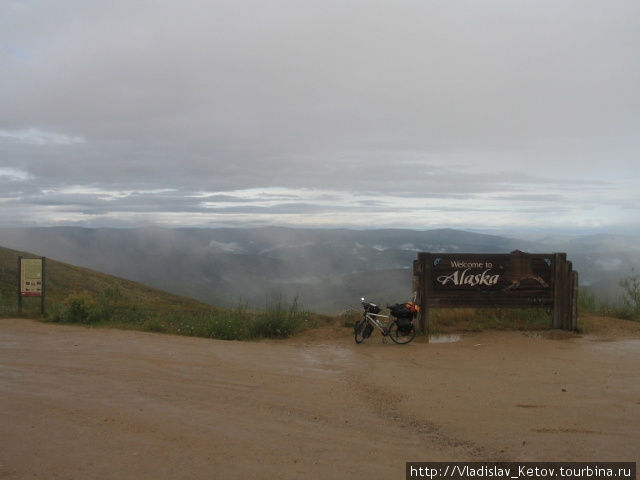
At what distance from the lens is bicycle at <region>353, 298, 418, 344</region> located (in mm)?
11477

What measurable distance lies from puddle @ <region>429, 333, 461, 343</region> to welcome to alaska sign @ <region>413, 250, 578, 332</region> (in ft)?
1.27

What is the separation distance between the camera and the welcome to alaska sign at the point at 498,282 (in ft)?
41.5

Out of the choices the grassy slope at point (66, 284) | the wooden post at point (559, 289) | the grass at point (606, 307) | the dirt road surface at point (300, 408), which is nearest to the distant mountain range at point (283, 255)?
the grassy slope at point (66, 284)

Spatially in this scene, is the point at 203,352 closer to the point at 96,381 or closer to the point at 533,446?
the point at 96,381

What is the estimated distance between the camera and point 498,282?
Answer: 1285 cm

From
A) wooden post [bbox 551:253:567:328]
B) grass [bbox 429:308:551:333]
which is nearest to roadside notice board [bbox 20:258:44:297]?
grass [bbox 429:308:551:333]

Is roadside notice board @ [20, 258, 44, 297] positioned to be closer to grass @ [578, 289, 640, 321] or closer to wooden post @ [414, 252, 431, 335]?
wooden post @ [414, 252, 431, 335]

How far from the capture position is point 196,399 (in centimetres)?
712

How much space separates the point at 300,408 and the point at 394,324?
5294mm

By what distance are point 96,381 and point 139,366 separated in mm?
997

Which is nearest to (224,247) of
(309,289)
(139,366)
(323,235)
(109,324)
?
(323,235)

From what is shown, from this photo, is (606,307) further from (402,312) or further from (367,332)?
(367,332)

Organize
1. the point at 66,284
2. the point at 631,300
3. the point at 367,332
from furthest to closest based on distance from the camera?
the point at 66,284 → the point at 631,300 → the point at 367,332

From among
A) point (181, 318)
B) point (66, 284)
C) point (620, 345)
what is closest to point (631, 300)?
point (620, 345)
